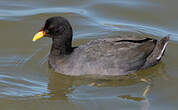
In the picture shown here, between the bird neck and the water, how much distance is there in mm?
578

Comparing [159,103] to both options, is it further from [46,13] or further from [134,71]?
[46,13]

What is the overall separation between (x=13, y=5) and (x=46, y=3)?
112 cm

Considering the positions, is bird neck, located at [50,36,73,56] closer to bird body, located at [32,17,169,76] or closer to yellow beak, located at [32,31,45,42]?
bird body, located at [32,17,169,76]

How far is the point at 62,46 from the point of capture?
30.8ft

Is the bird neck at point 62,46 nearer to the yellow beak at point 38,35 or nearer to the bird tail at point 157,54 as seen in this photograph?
the yellow beak at point 38,35

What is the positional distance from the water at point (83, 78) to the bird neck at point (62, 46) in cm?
58

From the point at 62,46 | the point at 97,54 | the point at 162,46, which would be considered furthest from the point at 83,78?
the point at 162,46

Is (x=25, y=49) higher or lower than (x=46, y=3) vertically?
lower

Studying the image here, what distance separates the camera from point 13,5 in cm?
1247

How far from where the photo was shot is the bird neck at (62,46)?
9.35 metres

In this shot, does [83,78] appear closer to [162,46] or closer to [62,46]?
[62,46]

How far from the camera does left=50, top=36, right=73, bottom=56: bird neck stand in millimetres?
9352

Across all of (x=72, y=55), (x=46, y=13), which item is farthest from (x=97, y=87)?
(x=46, y=13)

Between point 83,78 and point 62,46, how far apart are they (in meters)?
0.98
